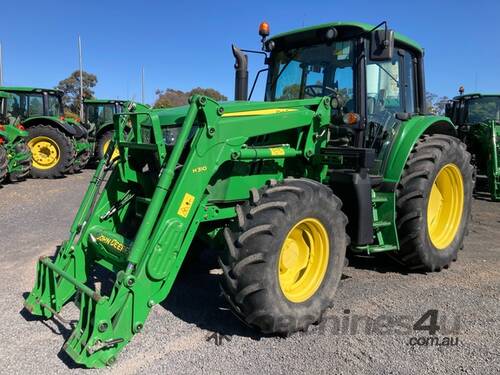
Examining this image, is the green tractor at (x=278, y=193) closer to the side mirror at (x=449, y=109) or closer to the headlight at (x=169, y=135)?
the headlight at (x=169, y=135)

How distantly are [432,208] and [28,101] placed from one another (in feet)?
38.4

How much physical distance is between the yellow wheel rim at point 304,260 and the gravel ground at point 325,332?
12.0 inches

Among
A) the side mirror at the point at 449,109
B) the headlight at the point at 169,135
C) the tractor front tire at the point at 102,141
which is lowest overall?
the headlight at the point at 169,135

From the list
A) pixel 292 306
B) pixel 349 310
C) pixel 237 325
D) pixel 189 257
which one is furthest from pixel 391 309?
pixel 189 257

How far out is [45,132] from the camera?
41.6ft

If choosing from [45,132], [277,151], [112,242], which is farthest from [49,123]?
[277,151]

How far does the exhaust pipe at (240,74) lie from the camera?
502 cm

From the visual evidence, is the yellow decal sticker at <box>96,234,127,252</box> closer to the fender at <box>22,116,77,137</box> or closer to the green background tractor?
the fender at <box>22,116,77,137</box>

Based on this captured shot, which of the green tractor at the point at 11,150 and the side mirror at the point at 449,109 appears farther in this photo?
the side mirror at the point at 449,109

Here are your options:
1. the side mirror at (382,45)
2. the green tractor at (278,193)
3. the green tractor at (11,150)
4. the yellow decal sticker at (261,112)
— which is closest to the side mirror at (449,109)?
the green tractor at (278,193)

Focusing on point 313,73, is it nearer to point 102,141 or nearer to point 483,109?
point 483,109

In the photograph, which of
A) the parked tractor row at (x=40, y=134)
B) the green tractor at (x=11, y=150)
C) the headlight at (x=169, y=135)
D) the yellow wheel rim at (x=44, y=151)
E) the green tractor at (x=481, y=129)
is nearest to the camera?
the headlight at (x=169, y=135)

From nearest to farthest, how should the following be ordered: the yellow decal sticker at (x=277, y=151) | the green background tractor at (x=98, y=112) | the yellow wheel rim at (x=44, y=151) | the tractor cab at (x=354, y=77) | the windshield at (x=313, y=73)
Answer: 1. the yellow decal sticker at (x=277, y=151)
2. the tractor cab at (x=354, y=77)
3. the windshield at (x=313, y=73)
4. the yellow wheel rim at (x=44, y=151)
5. the green background tractor at (x=98, y=112)

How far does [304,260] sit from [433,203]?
6.91 ft
